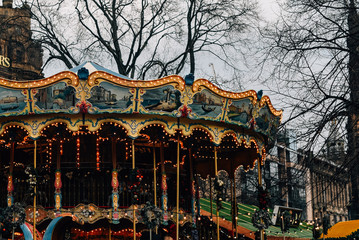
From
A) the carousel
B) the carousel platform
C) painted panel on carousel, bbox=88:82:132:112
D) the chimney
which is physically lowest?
the carousel platform

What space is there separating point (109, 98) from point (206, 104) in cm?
285

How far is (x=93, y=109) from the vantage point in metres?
16.6

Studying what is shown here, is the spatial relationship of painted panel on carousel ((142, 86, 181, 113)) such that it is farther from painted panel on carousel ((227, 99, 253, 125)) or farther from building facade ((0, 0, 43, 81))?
building facade ((0, 0, 43, 81))

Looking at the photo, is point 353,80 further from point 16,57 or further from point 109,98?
point 16,57

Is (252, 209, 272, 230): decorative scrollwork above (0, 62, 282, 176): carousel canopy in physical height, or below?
below

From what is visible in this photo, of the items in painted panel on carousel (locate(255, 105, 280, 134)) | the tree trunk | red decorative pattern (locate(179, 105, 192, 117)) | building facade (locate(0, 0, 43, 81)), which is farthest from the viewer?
building facade (locate(0, 0, 43, 81))

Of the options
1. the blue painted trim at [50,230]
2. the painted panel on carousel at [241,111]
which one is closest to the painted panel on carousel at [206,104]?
the painted panel on carousel at [241,111]

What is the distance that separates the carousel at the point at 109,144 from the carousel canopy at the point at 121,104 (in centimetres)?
3

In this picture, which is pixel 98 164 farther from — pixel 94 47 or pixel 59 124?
pixel 94 47

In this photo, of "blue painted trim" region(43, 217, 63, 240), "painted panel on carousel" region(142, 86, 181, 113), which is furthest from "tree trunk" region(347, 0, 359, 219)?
"blue painted trim" region(43, 217, 63, 240)

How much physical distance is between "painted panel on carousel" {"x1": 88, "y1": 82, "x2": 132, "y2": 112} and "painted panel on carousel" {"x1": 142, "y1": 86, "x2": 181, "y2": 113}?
0.51 m

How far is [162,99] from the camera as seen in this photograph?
1695 centimetres

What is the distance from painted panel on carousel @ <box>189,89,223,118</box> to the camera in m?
17.3

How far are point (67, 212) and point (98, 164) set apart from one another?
6.14 ft
